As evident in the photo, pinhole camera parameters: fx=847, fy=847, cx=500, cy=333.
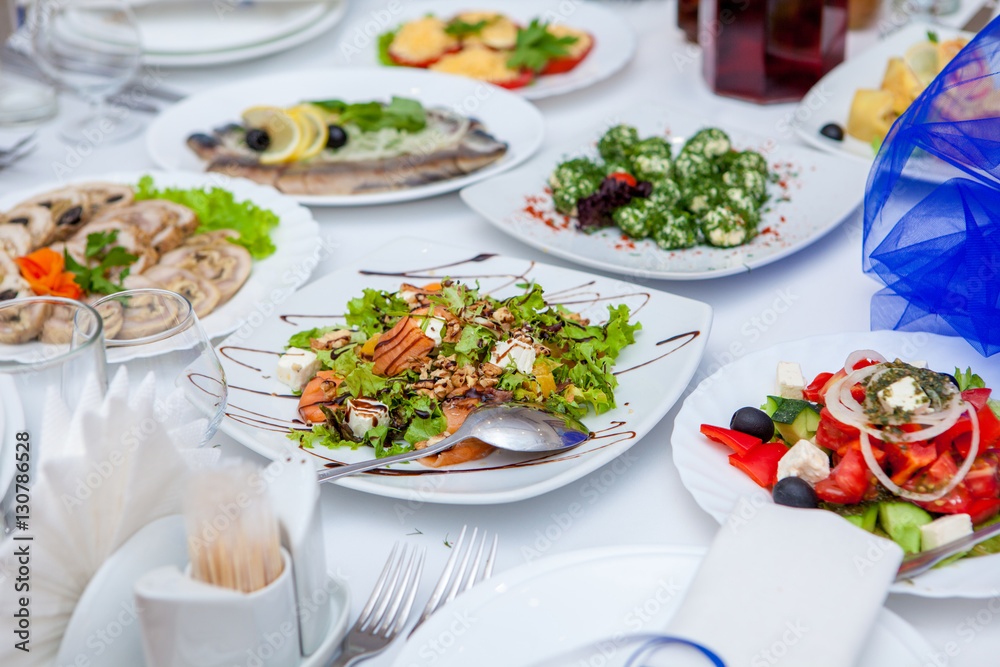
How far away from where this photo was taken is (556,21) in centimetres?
293

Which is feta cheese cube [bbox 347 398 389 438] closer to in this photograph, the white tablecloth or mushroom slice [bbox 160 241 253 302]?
the white tablecloth

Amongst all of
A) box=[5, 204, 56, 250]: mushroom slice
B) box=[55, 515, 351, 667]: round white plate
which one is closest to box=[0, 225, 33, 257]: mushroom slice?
box=[5, 204, 56, 250]: mushroom slice

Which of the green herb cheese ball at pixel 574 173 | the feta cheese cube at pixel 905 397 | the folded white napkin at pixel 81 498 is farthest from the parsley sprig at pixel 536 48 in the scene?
the folded white napkin at pixel 81 498

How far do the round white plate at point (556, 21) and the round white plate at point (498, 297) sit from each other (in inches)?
38.9

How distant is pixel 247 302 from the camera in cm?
170

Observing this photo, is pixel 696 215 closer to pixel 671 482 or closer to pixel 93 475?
pixel 671 482

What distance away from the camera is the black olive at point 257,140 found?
2229 millimetres

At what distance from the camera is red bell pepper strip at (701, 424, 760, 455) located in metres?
1.16

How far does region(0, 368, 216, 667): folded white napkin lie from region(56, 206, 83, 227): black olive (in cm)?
121

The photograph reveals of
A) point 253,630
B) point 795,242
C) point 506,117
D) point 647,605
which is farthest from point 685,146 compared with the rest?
point 253,630

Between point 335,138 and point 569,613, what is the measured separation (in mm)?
1635

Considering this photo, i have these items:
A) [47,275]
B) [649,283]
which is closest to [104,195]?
[47,275]

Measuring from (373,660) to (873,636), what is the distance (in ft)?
1.77

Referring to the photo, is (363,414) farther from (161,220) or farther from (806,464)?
(161,220)
